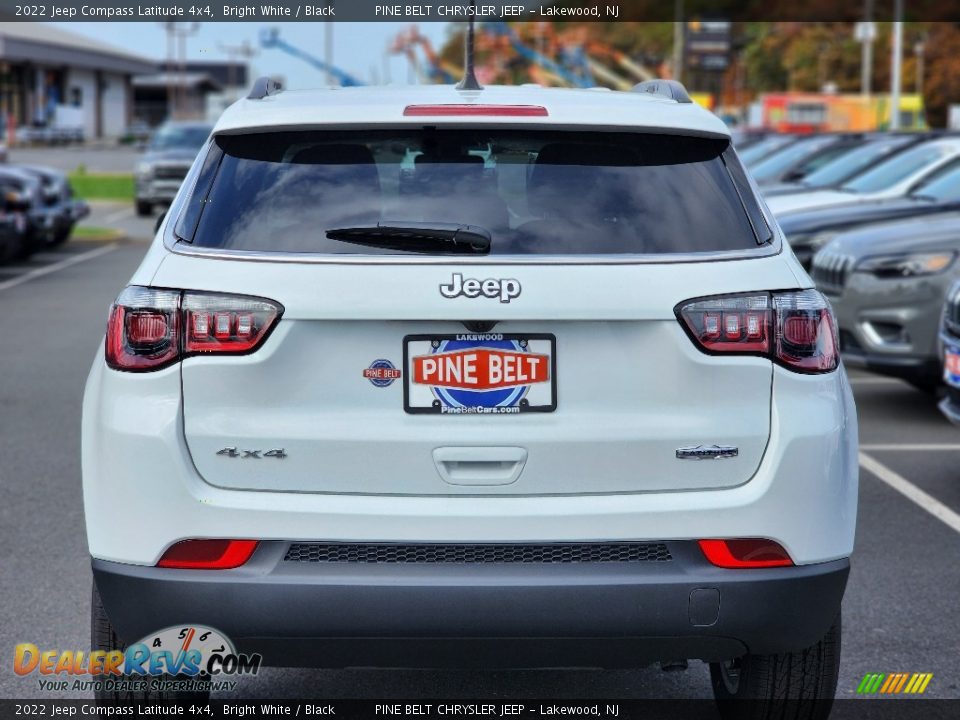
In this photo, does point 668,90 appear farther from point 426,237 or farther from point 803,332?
point 426,237

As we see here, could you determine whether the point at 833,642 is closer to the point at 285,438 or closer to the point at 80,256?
the point at 285,438

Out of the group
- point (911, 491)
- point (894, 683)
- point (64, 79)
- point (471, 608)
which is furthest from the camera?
point (64, 79)

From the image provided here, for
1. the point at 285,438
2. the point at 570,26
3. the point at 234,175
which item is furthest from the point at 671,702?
the point at 570,26

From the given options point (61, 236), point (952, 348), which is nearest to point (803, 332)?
point (952, 348)

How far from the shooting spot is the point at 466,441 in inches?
134

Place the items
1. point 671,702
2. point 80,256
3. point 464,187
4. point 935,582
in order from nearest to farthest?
point 464,187, point 671,702, point 935,582, point 80,256

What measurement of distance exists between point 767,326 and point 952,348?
3951mm

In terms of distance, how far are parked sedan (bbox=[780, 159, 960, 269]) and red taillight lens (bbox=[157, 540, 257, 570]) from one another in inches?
350

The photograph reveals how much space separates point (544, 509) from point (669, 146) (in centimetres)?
96

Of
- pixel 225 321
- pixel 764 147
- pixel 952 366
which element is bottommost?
pixel 952 366

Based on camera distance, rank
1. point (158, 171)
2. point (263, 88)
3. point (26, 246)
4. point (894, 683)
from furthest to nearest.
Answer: point (158, 171)
point (26, 246)
point (894, 683)
point (263, 88)

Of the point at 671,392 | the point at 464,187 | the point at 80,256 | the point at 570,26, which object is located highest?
the point at 570,26

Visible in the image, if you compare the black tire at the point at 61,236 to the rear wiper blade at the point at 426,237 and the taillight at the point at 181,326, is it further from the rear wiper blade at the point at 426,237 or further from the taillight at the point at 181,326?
the rear wiper blade at the point at 426,237

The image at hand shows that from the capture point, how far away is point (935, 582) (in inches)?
227
